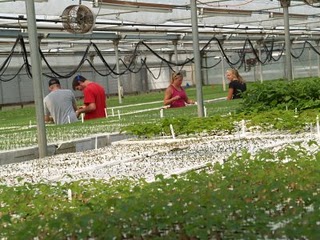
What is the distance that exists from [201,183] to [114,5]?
12921mm

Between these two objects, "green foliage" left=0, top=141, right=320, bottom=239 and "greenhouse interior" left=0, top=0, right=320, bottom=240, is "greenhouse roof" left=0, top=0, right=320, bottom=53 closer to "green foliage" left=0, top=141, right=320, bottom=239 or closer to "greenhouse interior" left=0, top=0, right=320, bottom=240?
"greenhouse interior" left=0, top=0, right=320, bottom=240

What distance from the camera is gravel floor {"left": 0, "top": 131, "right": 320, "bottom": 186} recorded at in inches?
282

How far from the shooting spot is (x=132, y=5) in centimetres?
1828

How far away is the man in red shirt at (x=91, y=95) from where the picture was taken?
1260 centimetres

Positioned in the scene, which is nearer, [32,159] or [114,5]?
[32,159]

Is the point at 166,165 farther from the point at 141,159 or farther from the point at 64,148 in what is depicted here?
the point at 64,148

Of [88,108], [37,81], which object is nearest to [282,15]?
[88,108]

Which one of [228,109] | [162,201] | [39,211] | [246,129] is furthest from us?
[228,109]

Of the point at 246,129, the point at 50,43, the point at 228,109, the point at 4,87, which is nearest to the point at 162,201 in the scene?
the point at 246,129

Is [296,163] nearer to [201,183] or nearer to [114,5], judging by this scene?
[201,183]

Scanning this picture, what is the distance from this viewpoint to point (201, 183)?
198 inches

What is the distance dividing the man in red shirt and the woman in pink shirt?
140 centimetres

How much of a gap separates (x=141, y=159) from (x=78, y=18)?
310 inches

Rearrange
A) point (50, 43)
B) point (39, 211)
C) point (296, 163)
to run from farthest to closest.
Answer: point (50, 43) → point (296, 163) → point (39, 211)
